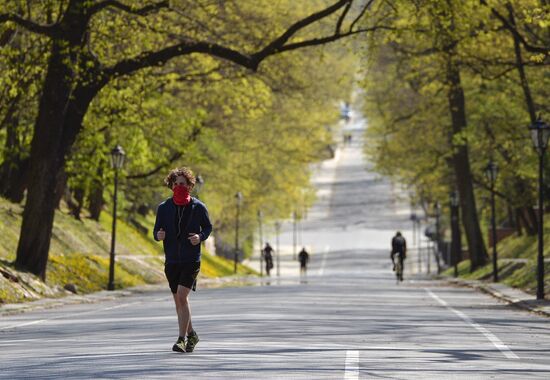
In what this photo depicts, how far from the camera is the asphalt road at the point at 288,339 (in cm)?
1373

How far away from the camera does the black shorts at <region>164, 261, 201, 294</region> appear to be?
15805mm

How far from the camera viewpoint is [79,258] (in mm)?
41812

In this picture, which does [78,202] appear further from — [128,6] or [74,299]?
[128,6]

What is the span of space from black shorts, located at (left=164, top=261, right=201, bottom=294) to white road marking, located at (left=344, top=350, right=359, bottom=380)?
183cm

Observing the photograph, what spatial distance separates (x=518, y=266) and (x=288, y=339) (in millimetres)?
32495

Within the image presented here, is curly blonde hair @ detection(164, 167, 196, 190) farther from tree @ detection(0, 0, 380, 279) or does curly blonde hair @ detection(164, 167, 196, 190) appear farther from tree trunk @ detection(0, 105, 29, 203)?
tree trunk @ detection(0, 105, 29, 203)

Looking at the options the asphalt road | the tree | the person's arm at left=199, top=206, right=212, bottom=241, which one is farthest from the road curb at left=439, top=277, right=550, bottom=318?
the person's arm at left=199, top=206, right=212, bottom=241

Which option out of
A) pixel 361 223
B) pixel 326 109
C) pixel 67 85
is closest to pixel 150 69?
pixel 67 85

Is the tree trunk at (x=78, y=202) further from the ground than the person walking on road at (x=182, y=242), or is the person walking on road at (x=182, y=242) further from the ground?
the tree trunk at (x=78, y=202)

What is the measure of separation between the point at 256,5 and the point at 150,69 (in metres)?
9.74

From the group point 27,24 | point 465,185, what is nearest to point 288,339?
point 27,24

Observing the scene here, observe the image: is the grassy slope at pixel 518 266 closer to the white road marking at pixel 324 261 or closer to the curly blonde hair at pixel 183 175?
the curly blonde hair at pixel 183 175

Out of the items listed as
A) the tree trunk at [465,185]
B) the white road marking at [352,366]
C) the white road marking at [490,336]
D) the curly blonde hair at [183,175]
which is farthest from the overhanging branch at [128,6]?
the tree trunk at [465,185]

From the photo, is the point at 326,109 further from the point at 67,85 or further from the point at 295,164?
the point at 67,85
